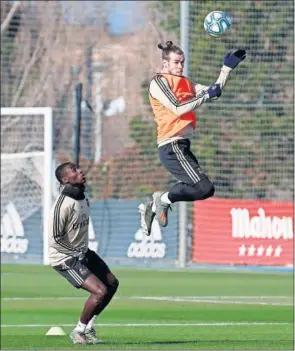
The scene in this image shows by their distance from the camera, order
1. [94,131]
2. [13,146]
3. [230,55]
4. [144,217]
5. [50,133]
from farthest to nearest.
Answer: [94,131]
[13,146]
[50,133]
[144,217]
[230,55]

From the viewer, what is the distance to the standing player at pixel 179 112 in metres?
12.8

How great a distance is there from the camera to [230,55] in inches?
503

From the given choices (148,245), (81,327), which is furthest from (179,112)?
(148,245)

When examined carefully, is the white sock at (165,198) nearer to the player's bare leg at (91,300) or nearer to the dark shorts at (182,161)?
the dark shorts at (182,161)

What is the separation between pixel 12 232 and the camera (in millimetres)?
31125

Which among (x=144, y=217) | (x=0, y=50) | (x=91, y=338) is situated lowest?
(x=91, y=338)

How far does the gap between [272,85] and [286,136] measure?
4.22 feet

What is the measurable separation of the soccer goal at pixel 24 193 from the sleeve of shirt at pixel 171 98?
16188mm

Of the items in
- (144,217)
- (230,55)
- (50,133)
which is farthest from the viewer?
(50,133)

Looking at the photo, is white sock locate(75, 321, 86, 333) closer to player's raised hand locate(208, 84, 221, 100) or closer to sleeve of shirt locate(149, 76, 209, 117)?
sleeve of shirt locate(149, 76, 209, 117)

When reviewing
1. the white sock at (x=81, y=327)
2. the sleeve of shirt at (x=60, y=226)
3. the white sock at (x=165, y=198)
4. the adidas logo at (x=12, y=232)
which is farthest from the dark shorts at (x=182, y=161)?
the adidas logo at (x=12, y=232)

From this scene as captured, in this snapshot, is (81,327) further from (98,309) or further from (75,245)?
(75,245)

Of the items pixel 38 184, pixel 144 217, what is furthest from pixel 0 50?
pixel 144 217

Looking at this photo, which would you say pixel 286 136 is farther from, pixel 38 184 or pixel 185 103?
pixel 185 103
